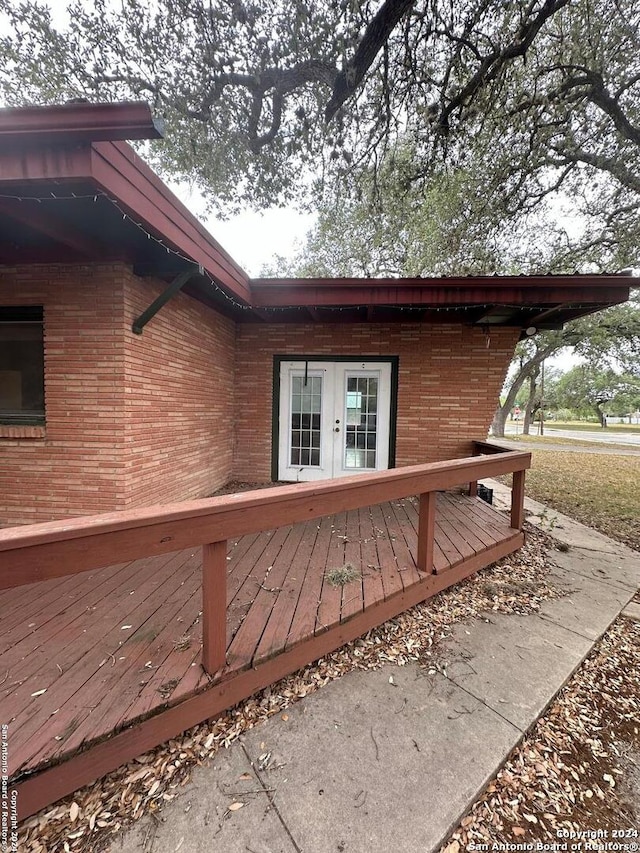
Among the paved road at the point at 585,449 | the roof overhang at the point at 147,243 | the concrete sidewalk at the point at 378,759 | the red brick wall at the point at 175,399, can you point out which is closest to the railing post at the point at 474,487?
the roof overhang at the point at 147,243

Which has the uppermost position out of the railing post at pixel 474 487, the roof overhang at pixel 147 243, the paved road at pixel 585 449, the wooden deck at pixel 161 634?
the roof overhang at pixel 147 243

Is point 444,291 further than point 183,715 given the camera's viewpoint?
Yes

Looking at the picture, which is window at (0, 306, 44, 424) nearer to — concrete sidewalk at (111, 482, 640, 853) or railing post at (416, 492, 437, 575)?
concrete sidewalk at (111, 482, 640, 853)

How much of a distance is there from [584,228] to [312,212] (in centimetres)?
630

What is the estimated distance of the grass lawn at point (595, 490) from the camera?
5.02 m

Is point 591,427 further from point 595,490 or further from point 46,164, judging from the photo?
point 46,164

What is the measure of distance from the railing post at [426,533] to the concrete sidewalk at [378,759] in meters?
0.50

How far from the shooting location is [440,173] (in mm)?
5676

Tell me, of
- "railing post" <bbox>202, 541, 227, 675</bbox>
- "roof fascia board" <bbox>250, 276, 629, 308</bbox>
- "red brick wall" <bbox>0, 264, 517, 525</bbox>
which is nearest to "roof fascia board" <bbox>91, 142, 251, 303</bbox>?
"red brick wall" <bbox>0, 264, 517, 525</bbox>

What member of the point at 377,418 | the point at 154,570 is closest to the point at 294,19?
the point at 377,418

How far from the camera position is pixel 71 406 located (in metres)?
3.12

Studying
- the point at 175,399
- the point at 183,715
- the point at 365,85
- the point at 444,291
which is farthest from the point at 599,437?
the point at 183,715

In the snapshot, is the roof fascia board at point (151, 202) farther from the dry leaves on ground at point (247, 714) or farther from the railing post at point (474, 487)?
the railing post at point (474, 487)

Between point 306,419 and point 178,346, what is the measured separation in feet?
7.65
